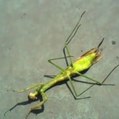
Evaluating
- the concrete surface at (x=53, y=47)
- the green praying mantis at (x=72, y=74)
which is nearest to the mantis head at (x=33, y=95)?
the green praying mantis at (x=72, y=74)

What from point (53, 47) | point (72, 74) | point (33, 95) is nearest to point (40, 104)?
point (33, 95)

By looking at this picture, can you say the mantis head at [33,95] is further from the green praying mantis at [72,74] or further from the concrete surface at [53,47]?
the concrete surface at [53,47]

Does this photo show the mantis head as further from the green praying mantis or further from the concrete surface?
the concrete surface

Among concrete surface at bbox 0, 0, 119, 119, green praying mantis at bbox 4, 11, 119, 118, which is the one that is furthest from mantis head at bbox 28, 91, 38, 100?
concrete surface at bbox 0, 0, 119, 119

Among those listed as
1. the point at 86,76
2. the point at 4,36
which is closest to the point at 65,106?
the point at 86,76

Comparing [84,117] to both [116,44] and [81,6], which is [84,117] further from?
[81,6]

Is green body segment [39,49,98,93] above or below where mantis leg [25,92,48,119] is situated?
above
